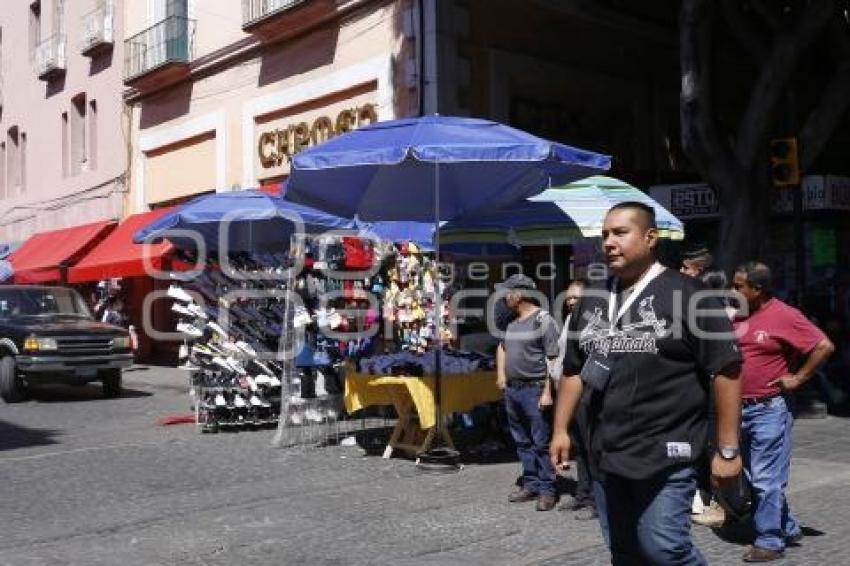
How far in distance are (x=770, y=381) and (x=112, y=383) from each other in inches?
515

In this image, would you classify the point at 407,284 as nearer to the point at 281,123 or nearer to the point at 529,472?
the point at 529,472

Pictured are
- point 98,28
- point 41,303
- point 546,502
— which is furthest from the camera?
point 98,28

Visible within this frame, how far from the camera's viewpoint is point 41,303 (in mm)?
17266

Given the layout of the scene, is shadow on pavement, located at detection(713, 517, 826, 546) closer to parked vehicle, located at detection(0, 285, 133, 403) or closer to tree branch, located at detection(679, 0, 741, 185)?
tree branch, located at detection(679, 0, 741, 185)

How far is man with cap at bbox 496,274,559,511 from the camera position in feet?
25.1

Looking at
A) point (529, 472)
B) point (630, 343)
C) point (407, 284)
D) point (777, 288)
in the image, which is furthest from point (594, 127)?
point (630, 343)

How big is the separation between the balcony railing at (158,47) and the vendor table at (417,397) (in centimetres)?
1307

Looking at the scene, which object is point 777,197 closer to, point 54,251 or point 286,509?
point 286,509

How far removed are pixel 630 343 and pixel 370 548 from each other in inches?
122

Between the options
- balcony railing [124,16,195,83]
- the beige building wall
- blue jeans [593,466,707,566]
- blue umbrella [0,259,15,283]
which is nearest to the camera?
blue jeans [593,466,707,566]

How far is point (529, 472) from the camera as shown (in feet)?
25.3

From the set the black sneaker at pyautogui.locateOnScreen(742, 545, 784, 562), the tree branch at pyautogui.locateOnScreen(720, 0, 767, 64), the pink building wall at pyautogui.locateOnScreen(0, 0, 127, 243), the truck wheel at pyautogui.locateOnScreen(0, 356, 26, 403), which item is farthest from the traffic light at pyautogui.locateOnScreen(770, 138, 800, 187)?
the pink building wall at pyautogui.locateOnScreen(0, 0, 127, 243)

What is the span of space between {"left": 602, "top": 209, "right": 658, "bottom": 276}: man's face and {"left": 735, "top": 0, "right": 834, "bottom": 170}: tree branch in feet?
30.3

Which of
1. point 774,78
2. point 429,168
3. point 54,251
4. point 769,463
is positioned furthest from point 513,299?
point 54,251
